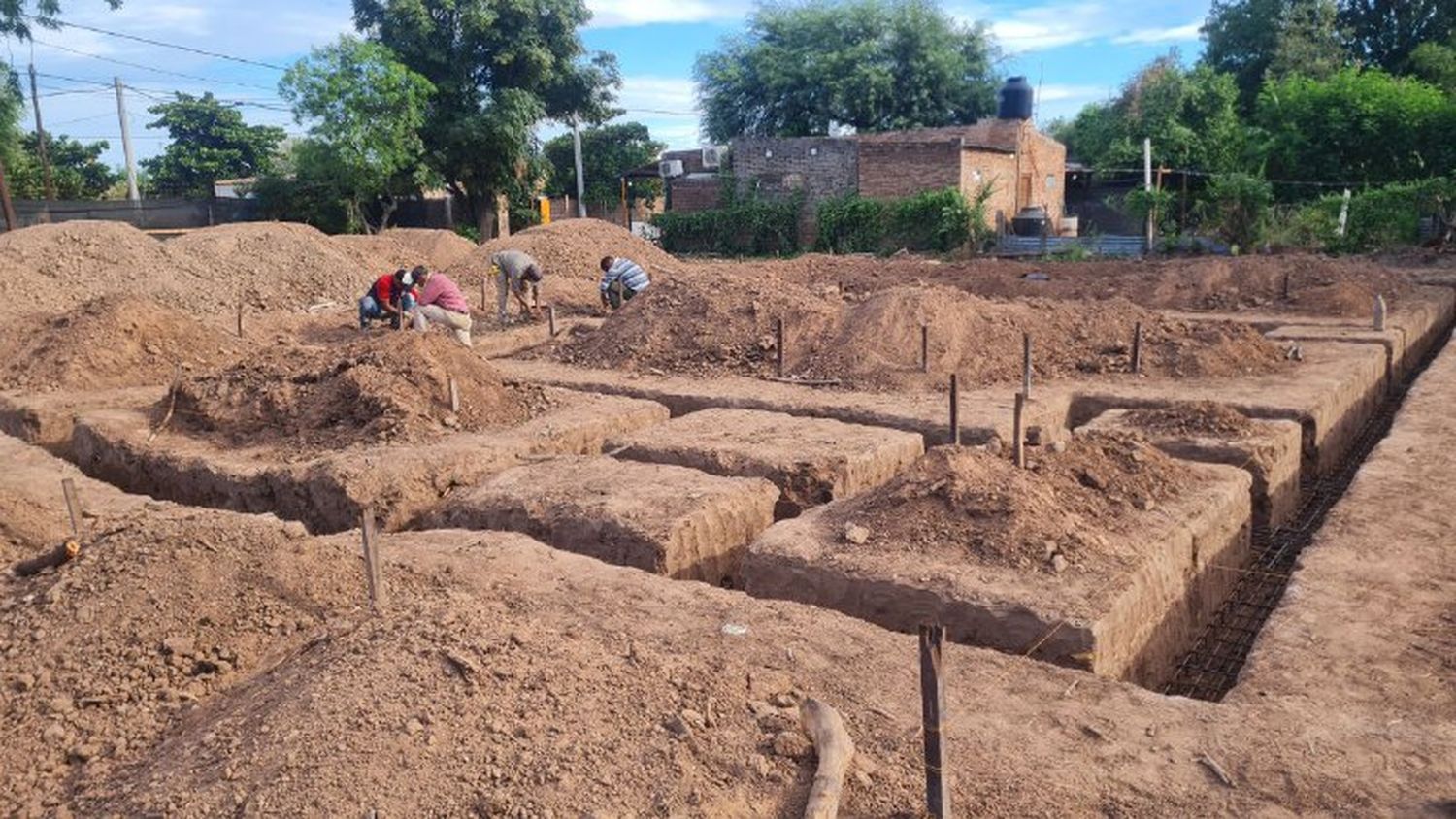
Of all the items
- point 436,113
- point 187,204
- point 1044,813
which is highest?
point 436,113

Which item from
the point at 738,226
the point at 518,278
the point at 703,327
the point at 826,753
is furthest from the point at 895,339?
the point at 738,226

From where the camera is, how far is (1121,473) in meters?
5.40

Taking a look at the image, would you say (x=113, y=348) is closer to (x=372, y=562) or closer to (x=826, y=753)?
(x=372, y=562)

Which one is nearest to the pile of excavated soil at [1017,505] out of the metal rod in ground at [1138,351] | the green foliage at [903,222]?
the metal rod in ground at [1138,351]

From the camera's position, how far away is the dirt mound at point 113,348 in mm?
9461

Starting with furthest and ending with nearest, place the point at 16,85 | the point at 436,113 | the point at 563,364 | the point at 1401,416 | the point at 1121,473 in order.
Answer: the point at 436,113 < the point at 16,85 < the point at 563,364 < the point at 1401,416 < the point at 1121,473

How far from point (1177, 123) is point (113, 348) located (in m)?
24.8

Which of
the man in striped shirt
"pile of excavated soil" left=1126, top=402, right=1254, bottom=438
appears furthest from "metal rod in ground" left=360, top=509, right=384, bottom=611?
the man in striped shirt

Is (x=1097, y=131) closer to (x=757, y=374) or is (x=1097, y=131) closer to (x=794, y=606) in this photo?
(x=757, y=374)

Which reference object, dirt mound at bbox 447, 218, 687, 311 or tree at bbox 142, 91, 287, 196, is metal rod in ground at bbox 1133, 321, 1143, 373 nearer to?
dirt mound at bbox 447, 218, 687, 311

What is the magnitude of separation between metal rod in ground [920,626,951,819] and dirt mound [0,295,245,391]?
8.52 metres

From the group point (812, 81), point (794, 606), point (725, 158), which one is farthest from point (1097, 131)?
point (794, 606)

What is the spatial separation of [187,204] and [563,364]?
56.0 feet

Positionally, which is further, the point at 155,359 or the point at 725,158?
the point at 725,158
